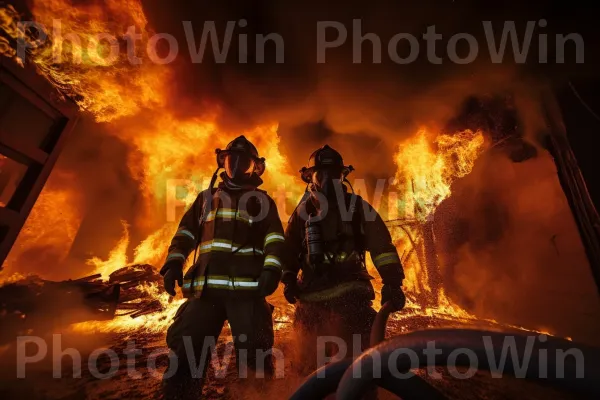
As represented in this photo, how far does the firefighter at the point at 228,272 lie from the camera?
9.37ft

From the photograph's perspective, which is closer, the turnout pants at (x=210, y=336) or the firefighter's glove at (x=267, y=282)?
the turnout pants at (x=210, y=336)

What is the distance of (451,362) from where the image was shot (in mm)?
1010

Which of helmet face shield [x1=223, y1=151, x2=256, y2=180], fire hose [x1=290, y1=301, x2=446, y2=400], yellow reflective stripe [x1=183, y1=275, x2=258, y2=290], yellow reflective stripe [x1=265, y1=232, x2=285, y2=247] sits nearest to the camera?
fire hose [x1=290, y1=301, x2=446, y2=400]

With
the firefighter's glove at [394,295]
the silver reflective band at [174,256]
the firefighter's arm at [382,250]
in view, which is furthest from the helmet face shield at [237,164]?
the firefighter's glove at [394,295]

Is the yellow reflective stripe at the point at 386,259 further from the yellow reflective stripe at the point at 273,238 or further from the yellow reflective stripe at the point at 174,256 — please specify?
the yellow reflective stripe at the point at 174,256

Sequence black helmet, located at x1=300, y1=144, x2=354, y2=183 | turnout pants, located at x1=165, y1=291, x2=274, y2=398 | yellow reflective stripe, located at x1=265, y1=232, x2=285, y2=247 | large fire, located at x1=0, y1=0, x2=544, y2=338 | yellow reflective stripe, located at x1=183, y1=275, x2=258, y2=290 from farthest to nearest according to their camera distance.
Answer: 1. large fire, located at x1=0, y1=0, x2=544, y2=338
2. black helmet, located at x1=300, y1=144, x2=354, y2=183
3. yellow reflective stripe, located at x1=265, y1=232, x2=285, y2=247
4. yellow reflective stripe, located at x1=183, y1=275, x2=258, y2=290
5. turnout pants, located at x1=165, y1=291, x2=274, y2=398

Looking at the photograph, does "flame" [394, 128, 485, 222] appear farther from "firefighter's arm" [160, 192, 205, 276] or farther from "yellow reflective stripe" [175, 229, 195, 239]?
"yellow reflective stripe" [175, 229, 195, 239]

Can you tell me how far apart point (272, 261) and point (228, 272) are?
0.57m

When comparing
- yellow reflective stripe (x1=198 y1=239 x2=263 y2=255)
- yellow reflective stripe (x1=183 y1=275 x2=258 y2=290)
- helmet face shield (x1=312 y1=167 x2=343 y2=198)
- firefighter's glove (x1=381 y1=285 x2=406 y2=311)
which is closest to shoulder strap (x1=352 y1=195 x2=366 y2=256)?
helmet face shield (x1=312 y1=167 x2=343 y2=198)

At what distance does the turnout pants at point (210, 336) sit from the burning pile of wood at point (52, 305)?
4.51 meters

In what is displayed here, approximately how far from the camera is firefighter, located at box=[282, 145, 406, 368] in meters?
3.11

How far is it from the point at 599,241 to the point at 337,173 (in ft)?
11.2

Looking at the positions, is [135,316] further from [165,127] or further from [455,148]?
[455,148]

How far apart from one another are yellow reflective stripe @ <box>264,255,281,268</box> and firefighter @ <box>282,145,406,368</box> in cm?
44
